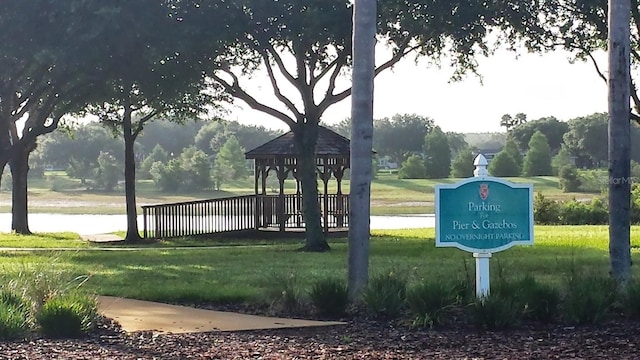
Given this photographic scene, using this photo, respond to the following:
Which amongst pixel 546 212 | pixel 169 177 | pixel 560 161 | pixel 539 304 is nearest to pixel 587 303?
pixel 539 304

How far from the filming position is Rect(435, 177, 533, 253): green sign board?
388 inches

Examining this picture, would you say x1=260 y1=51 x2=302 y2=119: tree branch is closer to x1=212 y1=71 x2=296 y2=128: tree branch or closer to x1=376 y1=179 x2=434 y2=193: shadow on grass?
x1=212 y1=71 x2=296 y2=128: tree branch

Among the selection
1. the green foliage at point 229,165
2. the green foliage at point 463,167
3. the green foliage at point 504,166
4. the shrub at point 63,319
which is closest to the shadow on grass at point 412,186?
the green foliage at point 463,167

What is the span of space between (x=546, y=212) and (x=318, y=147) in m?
11.8

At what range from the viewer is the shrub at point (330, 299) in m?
10.1

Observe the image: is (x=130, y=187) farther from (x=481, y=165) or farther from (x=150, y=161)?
(x=150, y=161)

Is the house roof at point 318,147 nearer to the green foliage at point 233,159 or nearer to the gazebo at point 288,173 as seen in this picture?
the gazebo at point 288,173

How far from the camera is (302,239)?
2827 centimetres

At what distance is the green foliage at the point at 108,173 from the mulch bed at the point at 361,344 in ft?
191

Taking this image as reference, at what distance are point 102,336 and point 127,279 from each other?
5741mm

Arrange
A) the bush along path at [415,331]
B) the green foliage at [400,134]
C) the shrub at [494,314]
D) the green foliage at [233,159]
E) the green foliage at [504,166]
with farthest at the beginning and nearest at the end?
1. the green foliage at [400,134]
2. the green foliage at [233,159]
3. the green foliage at [504,166]
4. the shrub at [494,314]
5. the bush along path at [415,331]

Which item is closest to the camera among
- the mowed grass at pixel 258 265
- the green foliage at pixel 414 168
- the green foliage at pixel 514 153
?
the mowed grass at pixel 258 265

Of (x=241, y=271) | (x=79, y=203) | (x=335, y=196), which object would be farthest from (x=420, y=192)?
(x=241, y=271)

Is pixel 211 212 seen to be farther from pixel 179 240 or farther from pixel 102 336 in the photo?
pixel 102 336
